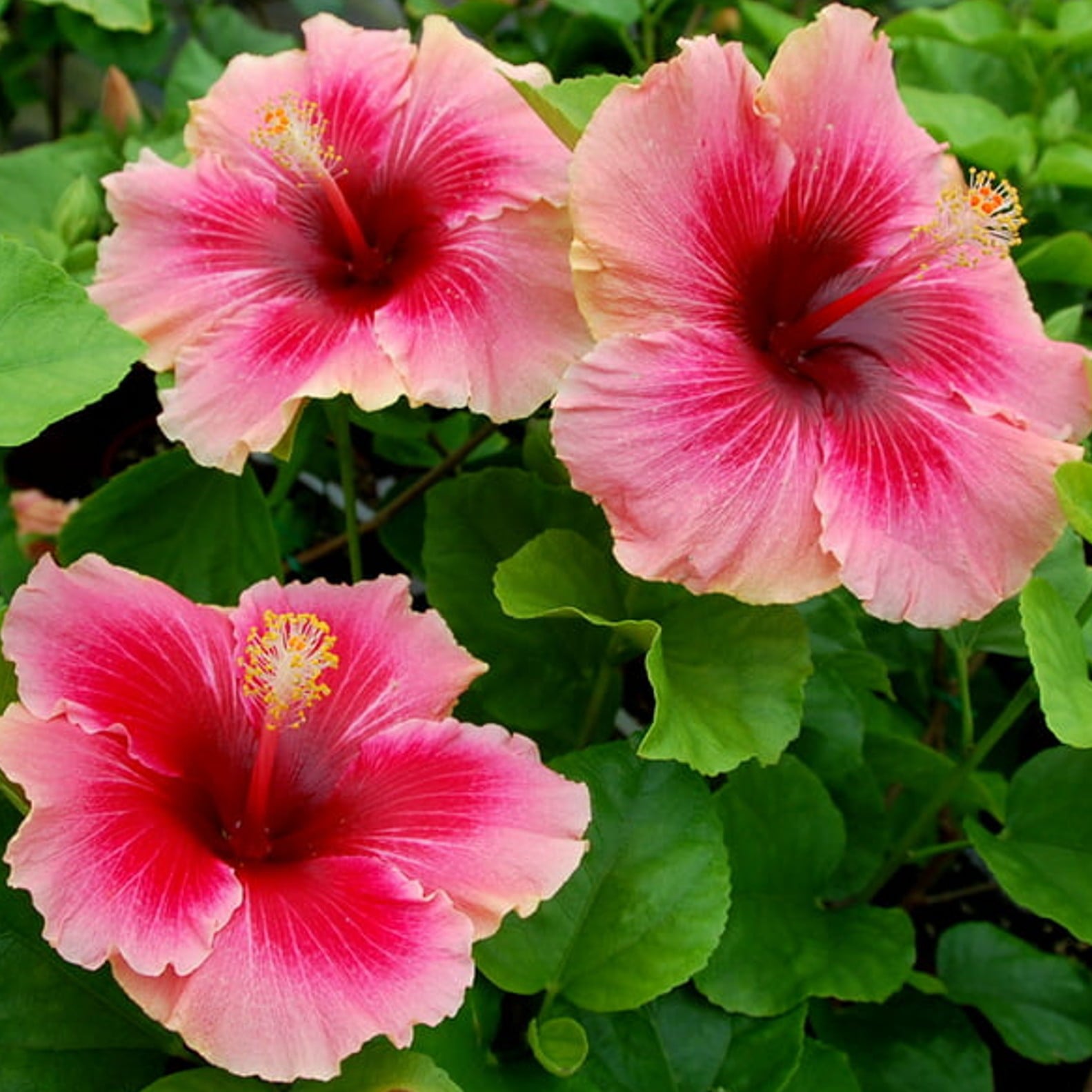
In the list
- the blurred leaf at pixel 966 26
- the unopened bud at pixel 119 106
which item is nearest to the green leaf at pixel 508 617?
the unopened bud at pixel 119 106

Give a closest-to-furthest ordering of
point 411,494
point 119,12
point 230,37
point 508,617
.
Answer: point 508,617, point 411,494, point 119,12, point 230,37

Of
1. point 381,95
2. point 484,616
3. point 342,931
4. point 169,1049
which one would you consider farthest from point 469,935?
point 381,95

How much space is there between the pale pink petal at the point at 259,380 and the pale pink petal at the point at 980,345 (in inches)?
11.0

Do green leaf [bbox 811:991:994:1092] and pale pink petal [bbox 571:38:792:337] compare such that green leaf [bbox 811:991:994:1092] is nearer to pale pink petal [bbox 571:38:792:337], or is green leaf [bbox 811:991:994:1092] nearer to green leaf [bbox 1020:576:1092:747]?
green leaf [bbox 1020:576:1092:747]

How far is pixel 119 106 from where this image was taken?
124 cm

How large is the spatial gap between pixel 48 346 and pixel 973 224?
19.9 inches

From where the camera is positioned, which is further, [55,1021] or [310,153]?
[310,153]

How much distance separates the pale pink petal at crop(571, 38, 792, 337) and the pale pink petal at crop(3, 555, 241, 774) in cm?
26

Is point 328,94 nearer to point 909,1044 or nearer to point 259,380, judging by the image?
point 259,380

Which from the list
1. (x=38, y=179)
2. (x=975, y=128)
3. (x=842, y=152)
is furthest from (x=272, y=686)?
(x=975, y=128)

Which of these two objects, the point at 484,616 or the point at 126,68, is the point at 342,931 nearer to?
the point at 484,616

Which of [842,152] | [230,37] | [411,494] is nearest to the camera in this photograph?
[842,152]

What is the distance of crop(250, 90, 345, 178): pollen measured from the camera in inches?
33.3

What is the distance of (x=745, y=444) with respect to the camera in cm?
71
